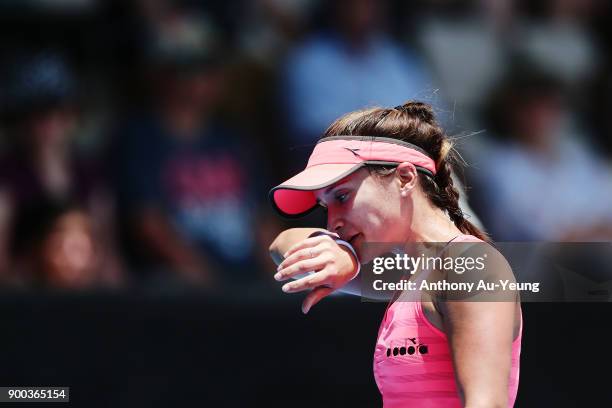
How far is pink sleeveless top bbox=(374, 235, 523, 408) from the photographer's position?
8.13 ft

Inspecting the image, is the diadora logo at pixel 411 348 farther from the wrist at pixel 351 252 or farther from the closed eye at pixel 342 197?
the closed eye at pixel 342 197

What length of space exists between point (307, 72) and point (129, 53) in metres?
1.03

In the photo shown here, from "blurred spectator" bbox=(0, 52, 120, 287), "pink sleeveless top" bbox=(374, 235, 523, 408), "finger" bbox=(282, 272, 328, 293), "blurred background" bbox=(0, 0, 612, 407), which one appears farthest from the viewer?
"blurred spectator" bbox=(0, 52, 120, 287)

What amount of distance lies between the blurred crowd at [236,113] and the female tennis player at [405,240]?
2271 mm

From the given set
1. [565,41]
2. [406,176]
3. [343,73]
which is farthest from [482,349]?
[565,41]

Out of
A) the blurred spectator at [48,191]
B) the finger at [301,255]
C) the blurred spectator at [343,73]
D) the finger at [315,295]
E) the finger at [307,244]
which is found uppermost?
the blurred spectator at [343,73]

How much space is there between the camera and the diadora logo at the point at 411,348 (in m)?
2.49

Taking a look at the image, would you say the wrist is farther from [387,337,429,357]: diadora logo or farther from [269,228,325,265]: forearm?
[269,228,325,265]: forearm

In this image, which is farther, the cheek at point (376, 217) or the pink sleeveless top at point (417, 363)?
the cheek at point (376, 217)

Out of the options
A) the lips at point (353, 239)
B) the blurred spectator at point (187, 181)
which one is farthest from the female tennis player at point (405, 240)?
the blurred spectator at point (187, 181)

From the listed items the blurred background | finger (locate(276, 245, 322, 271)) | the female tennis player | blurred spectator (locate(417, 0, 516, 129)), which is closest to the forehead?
the female tennis player

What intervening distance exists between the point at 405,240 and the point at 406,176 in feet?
0.55

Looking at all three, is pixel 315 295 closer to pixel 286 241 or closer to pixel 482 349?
pixel 482 349

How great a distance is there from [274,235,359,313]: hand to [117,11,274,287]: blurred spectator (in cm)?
263
